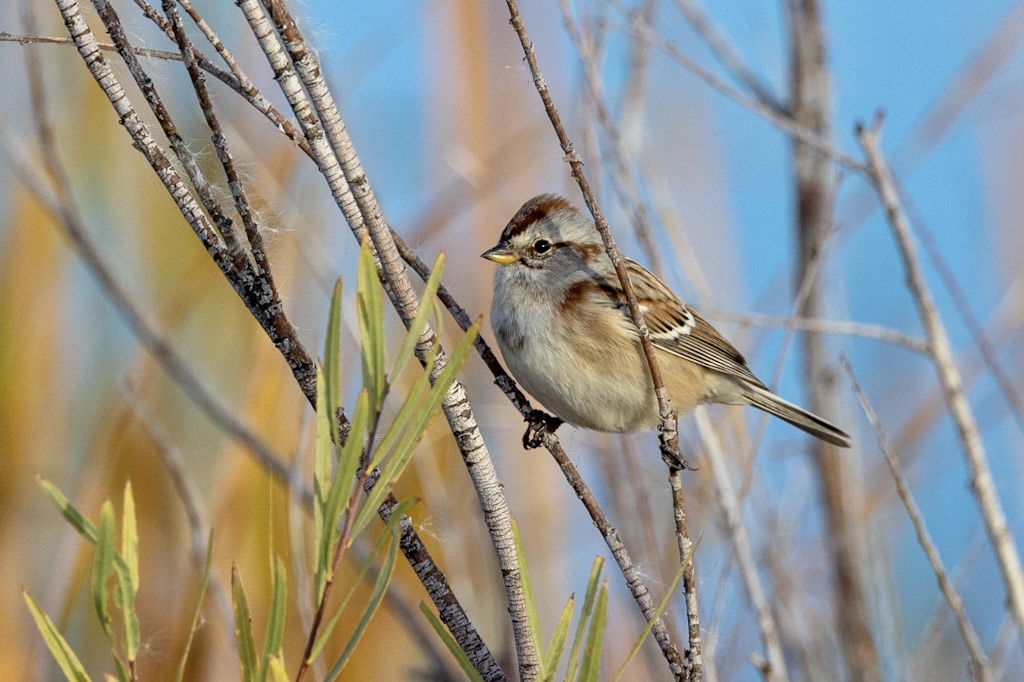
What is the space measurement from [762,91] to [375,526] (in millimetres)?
1248

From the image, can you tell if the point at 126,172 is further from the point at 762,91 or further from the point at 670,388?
the point at 762,91

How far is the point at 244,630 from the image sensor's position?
0.60 m

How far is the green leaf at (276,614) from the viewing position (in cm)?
56

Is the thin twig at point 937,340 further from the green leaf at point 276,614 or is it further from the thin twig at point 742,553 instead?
the green leaf at point 276,614

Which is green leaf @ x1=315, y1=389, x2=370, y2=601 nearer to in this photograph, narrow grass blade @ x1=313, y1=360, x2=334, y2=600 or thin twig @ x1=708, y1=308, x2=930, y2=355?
narrow grass blade @ x1=313, y1=360, x2=334, y2=600

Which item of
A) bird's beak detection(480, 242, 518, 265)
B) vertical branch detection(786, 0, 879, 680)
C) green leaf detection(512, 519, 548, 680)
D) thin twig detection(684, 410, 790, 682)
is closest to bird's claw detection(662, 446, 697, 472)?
thin twig detection(684, 410, 790, 682)

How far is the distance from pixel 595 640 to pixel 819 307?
1.99 metres

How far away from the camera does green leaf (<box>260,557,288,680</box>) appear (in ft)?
1.84

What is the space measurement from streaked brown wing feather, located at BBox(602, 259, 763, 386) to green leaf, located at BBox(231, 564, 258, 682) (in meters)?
1.70

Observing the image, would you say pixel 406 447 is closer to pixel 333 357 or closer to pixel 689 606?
pixel 333 357

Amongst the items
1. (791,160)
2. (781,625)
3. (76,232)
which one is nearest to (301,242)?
(76,232)

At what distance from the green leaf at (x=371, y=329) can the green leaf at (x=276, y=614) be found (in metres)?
0.10

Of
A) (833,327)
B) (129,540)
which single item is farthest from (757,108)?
(129,540)

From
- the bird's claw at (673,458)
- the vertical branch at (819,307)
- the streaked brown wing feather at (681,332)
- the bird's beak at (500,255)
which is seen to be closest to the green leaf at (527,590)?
the bird's claw at (673,458)
